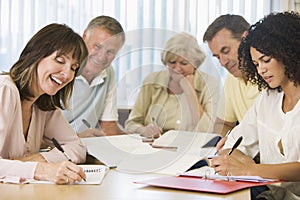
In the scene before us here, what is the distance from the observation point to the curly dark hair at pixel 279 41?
201 centimetres

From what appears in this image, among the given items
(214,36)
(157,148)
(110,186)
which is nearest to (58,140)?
(157,148)

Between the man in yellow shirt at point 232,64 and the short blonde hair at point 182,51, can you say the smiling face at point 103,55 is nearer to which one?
the short blonde hair at point 182,51

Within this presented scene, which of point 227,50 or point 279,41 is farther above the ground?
point 279,41

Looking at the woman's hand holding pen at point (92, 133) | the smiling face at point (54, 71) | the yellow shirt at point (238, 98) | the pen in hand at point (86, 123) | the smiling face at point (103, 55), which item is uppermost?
the smiling face at point (103, 55)

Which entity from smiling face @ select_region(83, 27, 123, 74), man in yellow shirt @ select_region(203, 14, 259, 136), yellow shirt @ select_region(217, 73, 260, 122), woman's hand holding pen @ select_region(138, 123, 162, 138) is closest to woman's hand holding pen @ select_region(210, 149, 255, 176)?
woman's hand holding pen @ select_region(138, 123, 162, 138)

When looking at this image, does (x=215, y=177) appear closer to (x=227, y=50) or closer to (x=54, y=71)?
(x=54, y=71)

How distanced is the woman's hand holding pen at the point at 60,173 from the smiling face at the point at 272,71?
0.81 meters

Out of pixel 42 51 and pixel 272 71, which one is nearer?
pixel 42 51

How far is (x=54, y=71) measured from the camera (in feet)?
5.87

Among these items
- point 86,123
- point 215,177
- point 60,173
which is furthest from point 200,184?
point 86,123

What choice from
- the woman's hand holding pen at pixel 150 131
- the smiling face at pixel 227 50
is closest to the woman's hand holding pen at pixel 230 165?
the woman's hand holding pen at pixel 150 131

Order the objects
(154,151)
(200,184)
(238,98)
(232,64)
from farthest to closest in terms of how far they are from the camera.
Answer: (232,64) → (238,98) → (154,151) → (200,184)

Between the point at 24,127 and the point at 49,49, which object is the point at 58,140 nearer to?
the point at 24,127

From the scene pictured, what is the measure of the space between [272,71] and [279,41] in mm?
114
